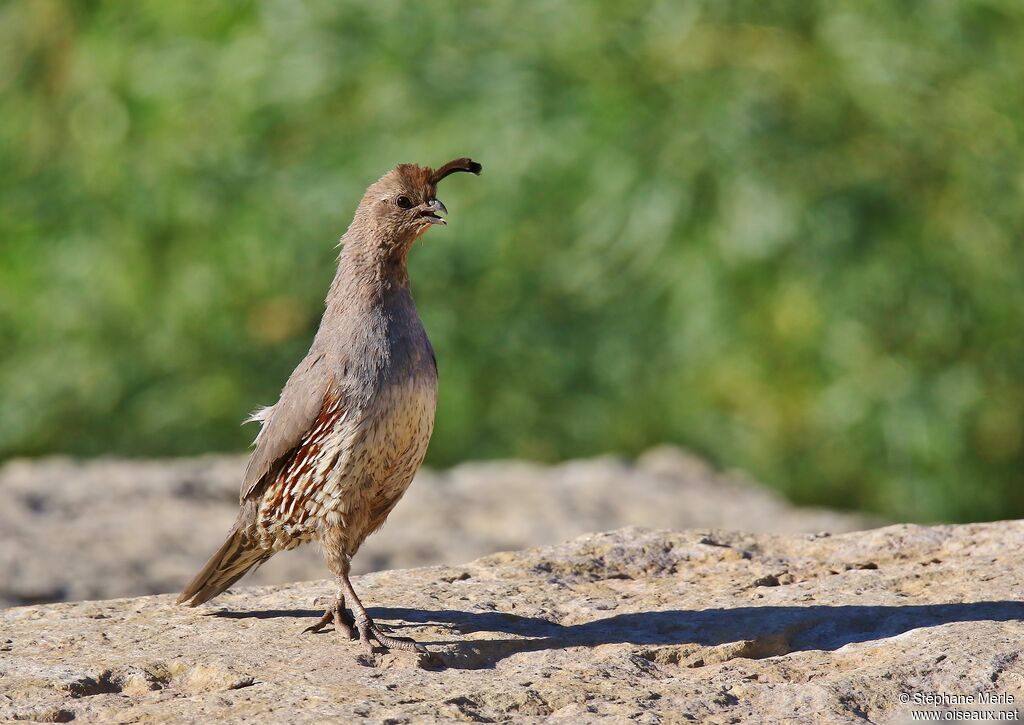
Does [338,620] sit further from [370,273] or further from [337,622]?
[370,273]

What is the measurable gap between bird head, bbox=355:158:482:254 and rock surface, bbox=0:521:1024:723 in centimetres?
123

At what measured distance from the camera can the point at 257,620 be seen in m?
4.96

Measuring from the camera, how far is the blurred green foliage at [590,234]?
9445 mm

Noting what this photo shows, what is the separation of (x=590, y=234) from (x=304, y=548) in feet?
9.83

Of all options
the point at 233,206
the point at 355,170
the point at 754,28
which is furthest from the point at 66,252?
the point at 754,28

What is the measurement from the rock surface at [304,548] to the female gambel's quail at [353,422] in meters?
1.69

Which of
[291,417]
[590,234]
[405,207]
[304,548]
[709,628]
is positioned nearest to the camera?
[709,628]

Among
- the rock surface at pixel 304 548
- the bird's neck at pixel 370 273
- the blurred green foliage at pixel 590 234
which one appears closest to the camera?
the bird's neck at pixel 370 273

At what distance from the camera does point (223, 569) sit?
5098mm

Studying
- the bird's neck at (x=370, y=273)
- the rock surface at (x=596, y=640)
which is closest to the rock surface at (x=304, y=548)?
the rock surface at (x=596, y=640)

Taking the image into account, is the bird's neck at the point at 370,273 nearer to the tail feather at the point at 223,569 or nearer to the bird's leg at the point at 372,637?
the tail feather at the point at 223,569

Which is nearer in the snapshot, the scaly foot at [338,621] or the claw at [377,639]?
the claw at [377,639]

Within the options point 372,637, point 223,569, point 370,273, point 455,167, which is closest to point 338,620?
point 372,637

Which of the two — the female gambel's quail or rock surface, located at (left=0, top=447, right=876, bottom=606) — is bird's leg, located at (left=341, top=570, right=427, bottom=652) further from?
rock surface, located at (left=0, top=447, right=876, bottom=606)
